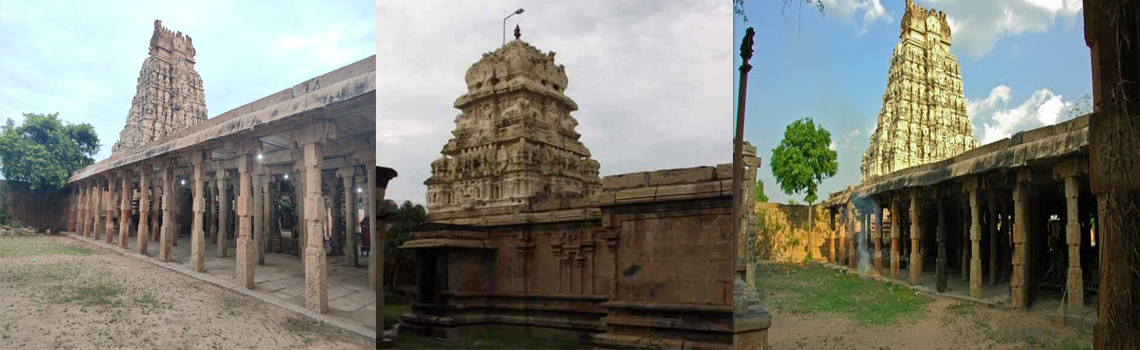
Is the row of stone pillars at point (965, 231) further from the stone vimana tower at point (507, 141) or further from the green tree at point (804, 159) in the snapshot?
the stone vimana tower at point (507, 141)

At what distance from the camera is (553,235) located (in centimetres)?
733

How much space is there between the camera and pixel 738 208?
153 inches

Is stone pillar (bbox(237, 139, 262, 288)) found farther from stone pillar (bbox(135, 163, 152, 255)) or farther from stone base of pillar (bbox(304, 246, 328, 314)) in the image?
stone pillar (bbox(135, 163, 152, 255))

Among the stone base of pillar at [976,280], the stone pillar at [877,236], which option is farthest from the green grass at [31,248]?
the stone base of pillar at [976,280]

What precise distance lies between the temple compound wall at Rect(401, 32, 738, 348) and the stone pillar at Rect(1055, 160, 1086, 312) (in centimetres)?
215

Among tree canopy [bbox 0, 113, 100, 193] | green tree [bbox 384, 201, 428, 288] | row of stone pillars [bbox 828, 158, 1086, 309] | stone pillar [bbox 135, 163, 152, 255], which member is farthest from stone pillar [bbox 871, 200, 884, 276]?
stone pillar [bbox 135, 163, 152, 255]

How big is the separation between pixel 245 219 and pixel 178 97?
11840 mm

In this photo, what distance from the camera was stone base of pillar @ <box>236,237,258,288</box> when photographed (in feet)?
19.6

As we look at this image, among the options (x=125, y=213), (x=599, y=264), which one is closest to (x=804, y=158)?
(x=599, y=264)

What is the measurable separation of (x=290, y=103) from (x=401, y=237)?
176 centimetres

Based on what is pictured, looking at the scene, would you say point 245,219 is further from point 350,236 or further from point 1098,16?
point 1098,16

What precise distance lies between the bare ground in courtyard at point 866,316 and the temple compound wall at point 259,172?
3346 millimetres

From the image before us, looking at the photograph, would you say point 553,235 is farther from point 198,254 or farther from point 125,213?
point 125,213

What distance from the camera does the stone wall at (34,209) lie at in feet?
20.1
